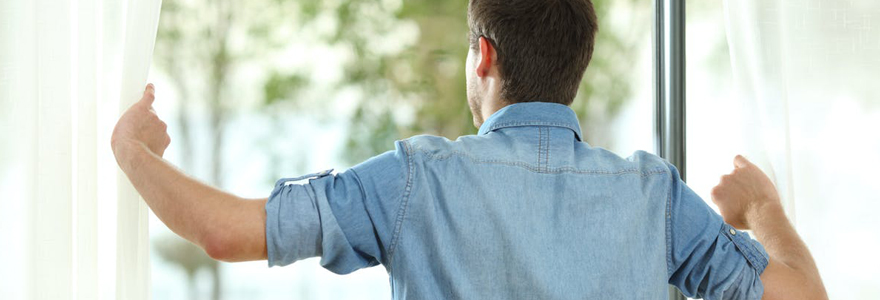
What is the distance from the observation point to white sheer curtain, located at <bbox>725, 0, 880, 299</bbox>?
1842mm

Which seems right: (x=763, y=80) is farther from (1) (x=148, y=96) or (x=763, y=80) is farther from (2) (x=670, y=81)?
(1) (x=148, y=96)

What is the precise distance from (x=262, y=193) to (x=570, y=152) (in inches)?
29.1

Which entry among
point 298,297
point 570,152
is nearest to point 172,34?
point 298,297

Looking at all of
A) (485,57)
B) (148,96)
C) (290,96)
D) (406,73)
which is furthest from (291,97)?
(485,57)

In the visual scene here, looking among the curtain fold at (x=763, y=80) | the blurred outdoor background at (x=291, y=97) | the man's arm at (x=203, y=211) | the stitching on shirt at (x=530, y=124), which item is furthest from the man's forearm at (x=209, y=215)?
the curtain fold at (x=763, y=80)

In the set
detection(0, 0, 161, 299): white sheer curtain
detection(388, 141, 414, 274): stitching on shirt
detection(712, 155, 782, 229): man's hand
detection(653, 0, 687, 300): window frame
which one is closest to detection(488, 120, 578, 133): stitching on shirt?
detection(388, 141, 414, 274): stitching on shirt

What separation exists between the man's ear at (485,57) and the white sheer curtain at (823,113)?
27.4 inches

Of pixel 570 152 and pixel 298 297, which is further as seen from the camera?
pixel 298 297

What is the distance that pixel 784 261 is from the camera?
1.51 meters

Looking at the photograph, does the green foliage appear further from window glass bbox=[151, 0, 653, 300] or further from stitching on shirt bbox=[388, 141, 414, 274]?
stitching on shirt bbox=[388, 141, 414, 274]

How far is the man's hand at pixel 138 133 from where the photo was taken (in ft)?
4.42

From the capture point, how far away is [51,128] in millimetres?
1422

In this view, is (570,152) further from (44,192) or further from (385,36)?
(44,192)

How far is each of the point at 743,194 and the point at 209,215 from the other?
1047 mm
